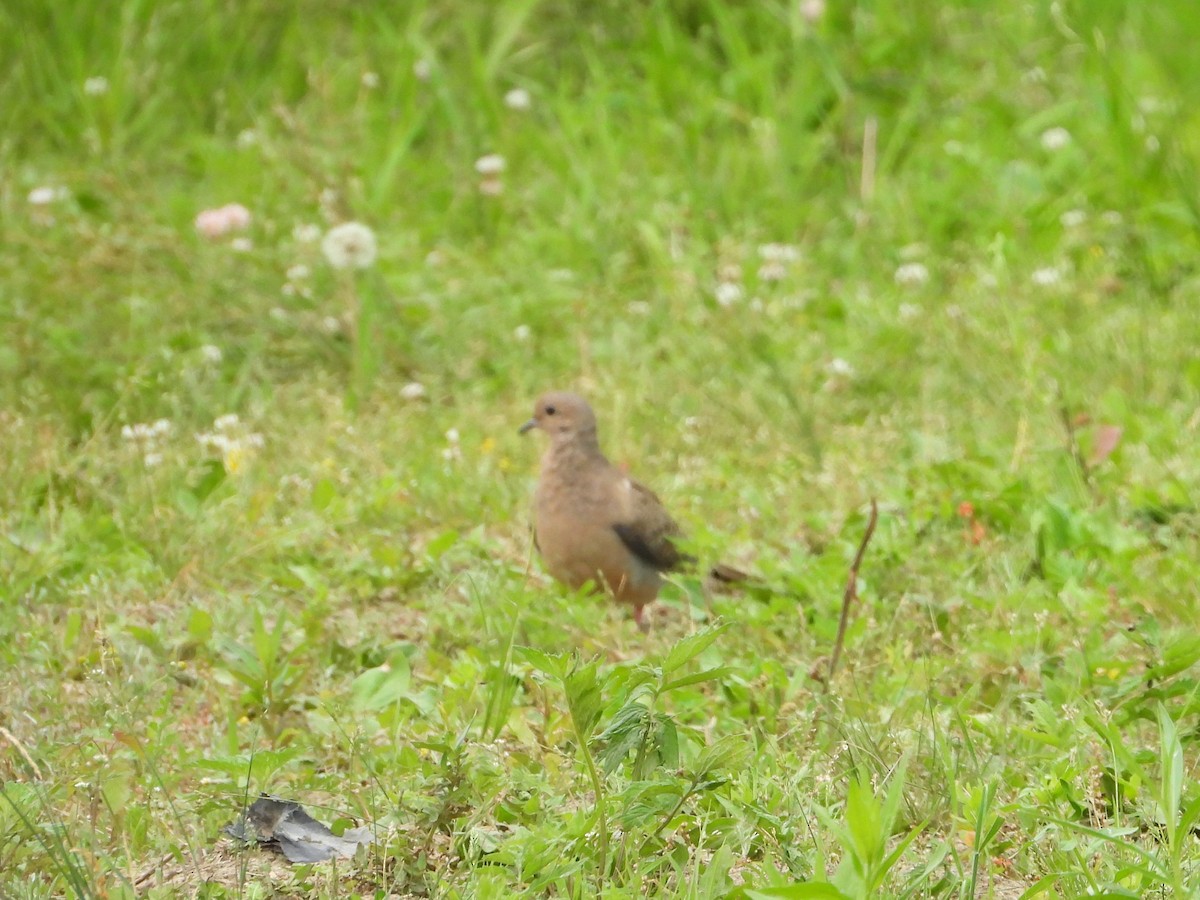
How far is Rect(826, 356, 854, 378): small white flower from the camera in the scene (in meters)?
5.89

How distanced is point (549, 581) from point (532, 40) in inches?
198

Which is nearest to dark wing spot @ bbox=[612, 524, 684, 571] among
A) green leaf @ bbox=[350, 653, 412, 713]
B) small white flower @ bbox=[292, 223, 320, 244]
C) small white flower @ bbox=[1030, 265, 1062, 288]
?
green leaf @ bbox=[350, 653, 412, 713]

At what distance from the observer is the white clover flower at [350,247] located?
5730 mm

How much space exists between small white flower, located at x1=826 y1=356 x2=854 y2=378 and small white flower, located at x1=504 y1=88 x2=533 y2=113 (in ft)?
9.01

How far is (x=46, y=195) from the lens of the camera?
20.5 feet

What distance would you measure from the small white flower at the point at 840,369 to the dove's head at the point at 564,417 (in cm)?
136

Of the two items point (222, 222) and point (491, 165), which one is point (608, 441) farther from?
point (491, 165)

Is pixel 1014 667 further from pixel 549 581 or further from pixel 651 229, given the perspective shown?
pixel 651 229

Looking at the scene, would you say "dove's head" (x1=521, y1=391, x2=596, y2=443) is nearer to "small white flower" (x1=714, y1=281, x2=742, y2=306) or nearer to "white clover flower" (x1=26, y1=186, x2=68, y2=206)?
"small white flower" (x1=714, y1=281, x2=742, y2=306)

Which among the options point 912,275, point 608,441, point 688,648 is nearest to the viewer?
point 688,648

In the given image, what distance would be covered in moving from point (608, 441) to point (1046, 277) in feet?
6.72

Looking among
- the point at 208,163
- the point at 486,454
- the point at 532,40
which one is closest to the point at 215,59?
the point at 208,163

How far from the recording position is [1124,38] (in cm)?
805

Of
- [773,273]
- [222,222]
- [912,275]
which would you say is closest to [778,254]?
[773,273]
